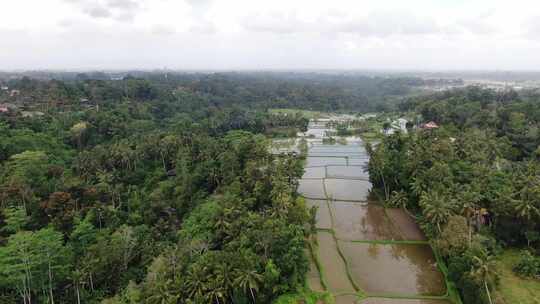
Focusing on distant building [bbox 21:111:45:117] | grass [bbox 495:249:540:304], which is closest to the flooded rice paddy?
grass [bbox 495:249:540:304]

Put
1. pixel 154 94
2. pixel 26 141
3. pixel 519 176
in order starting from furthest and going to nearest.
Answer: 1. pixel 154 94
2. pixel 26 141
3. pixel 519 176

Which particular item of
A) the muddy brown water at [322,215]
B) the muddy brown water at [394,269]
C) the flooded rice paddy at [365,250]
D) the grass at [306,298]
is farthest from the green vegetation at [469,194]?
the grass at [306,298]

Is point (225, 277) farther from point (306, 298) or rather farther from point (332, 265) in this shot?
point (332, 265)

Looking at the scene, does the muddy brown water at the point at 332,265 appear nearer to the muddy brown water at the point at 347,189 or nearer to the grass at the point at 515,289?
the muddy brown water at the point at 347,189

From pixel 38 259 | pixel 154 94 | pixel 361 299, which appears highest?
pixel 154 94

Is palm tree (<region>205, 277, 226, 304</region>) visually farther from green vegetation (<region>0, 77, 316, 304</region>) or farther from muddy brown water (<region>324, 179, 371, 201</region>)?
muddy brown water (<region>324, 179, 371, 201</region>)

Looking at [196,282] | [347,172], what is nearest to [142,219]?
[196,282]

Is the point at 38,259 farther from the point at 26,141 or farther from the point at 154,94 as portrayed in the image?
the point at 154,94

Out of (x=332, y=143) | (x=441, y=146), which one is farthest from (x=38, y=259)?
(x=332, y=143)
